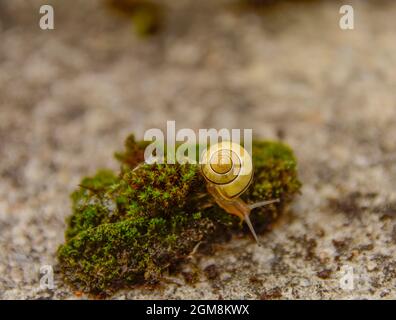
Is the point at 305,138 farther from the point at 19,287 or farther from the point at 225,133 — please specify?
the point at 19,287

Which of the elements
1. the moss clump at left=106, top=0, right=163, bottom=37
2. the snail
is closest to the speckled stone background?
the moss clump at left=106, top=0, right=163, bottom=37

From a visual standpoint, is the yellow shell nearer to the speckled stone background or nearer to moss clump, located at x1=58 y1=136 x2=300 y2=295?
moss clump, located at x1=58 y1=136 x2=300 y2=295

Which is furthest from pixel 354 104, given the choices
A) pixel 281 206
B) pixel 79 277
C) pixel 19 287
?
pixel 19 287

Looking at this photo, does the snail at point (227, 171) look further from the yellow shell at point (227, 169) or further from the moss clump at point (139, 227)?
the moss clump at point (139, 227)

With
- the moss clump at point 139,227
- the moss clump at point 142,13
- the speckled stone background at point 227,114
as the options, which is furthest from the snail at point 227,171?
the moss clump at point 142,13

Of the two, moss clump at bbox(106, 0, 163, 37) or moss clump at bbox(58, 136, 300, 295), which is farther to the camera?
moss clump at bbox(106, 0, 163, 37)
